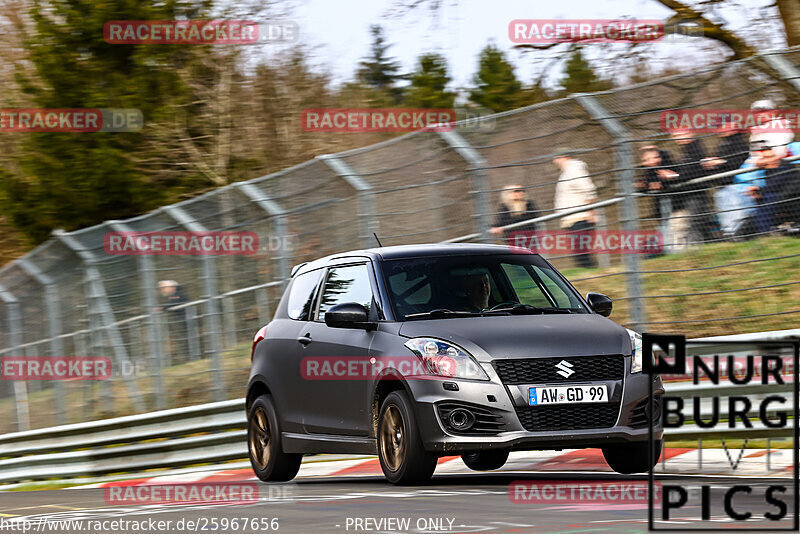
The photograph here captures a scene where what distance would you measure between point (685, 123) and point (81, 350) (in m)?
Answer: 9.98

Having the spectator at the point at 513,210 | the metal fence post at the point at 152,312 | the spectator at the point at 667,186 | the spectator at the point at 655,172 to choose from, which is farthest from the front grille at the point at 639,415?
the metal fence post at the point at 152,312

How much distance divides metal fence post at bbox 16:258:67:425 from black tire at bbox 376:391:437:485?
33.6ft

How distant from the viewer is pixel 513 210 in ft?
41.4

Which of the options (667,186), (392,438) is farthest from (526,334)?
(667,186)

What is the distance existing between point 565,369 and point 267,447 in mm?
3539

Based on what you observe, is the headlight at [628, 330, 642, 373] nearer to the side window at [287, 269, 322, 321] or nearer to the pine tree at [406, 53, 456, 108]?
the side window at [287, 269, 322, 321]

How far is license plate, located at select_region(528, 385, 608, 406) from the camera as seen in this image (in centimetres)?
870

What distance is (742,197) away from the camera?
1094 centimetres

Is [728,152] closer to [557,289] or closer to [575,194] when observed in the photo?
[575,194]

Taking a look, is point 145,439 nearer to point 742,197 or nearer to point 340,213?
point 340,213

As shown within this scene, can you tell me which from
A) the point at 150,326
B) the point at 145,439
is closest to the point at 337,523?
the point at 145,439

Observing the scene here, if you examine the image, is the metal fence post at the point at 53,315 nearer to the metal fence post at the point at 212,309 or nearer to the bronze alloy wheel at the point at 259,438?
the metal fence post at the point at 212,309

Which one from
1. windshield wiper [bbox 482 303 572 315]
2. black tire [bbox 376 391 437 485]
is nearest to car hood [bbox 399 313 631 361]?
windshield wiper [bbox 482 303 572 315]

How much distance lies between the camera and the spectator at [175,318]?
52.6ft
